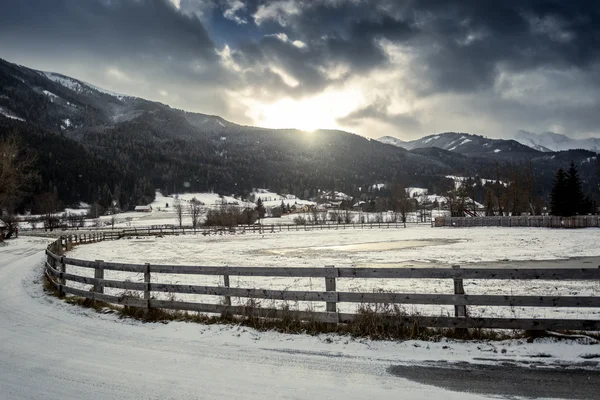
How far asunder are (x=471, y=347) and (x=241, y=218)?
108149mm

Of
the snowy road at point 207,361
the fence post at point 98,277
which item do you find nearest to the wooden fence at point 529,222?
the snowy road at point 207,361

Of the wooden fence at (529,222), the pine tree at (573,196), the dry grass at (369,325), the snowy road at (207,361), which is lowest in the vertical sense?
the wooden fence at (529,222)

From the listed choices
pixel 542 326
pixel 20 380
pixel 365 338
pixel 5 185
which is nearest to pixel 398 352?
pixel 365 338

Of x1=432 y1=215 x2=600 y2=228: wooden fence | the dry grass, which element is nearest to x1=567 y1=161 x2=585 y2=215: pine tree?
x1=432 y1=215 x2=600 y2=228: wooden fence

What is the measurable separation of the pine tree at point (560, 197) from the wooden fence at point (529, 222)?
13.6 feet

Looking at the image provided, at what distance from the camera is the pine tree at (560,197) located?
64.4 metres

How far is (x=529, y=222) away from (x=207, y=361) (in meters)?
71.5

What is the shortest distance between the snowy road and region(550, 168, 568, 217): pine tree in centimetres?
7060

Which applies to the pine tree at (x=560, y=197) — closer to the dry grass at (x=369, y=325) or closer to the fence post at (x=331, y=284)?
the dry grass at (x=369, y=325)

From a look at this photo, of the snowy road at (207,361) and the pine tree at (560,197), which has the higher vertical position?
the pine tree at (560,197)

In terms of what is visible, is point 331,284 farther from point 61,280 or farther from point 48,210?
point 48,210

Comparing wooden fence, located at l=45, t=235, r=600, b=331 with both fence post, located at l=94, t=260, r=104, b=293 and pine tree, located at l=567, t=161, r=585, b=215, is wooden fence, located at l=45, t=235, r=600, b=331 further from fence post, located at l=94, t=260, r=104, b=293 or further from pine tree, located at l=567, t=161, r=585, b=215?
pine tree, located at l=567, t=161, r=585, b=215

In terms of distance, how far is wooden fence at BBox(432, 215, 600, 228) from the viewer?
188 feet

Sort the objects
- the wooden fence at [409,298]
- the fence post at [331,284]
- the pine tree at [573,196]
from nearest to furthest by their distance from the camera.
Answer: the wooden fence at [409,298], the fence post at [331,284], the pine tree at [573,196]
